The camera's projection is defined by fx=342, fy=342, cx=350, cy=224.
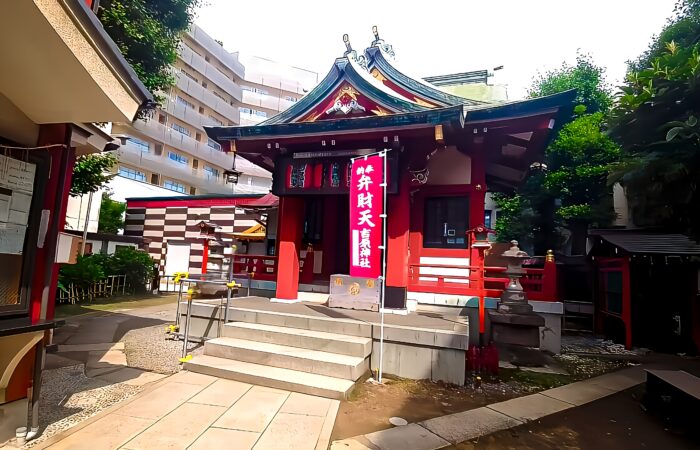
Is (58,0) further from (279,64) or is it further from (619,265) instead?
(279,64)

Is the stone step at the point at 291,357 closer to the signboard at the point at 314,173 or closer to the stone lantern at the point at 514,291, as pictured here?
the stone lantern at the point at 514,291

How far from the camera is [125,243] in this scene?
65.6ft

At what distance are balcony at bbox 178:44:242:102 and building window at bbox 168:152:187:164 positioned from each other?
954cm

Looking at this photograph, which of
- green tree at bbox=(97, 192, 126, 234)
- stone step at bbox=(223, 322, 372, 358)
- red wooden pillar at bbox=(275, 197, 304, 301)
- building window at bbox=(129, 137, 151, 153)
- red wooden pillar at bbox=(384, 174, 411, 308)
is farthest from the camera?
building window at bbox=(129, 137, 151, 153)

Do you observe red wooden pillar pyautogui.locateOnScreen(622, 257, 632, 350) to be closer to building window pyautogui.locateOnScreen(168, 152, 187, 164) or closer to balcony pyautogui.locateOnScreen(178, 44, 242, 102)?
building window pyautogui.locateOnScreen(168, 152, 187, 164)

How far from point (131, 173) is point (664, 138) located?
3427cm

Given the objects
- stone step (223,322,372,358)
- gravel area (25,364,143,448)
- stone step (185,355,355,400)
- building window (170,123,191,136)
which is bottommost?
gravel area (25,364,143,448)

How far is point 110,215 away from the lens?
23.2 meters

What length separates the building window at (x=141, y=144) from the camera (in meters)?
30.0

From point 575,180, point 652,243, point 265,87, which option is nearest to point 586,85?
point 575,180

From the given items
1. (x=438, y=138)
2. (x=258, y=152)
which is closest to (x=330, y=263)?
(x=258, y=152)

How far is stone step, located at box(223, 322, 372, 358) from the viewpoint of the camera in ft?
19.8

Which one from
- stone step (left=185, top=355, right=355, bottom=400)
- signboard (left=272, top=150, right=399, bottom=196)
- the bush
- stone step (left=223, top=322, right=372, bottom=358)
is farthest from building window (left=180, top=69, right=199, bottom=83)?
stone step (left=185, top=355, right=355, bottom=400)

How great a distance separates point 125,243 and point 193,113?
2149cm
